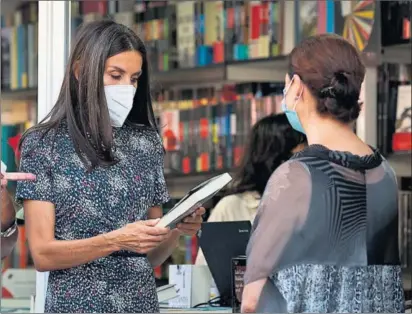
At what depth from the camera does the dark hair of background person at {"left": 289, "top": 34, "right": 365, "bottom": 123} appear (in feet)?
8.38

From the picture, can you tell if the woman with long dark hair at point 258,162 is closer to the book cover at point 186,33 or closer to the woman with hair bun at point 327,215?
the book cover at point 186,33

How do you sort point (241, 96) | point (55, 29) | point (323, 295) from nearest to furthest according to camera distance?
point (323, 295), point (55, 29), point (241, 96)

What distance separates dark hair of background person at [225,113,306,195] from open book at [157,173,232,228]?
1656mm

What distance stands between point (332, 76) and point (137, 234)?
24.3 inches

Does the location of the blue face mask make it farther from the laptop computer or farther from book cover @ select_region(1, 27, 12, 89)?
book cover @ select_region(1, 27, 12, 89)

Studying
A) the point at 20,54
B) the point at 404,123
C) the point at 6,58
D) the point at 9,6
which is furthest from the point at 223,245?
the point at 9,6

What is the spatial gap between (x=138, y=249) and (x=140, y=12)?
11.0 feet

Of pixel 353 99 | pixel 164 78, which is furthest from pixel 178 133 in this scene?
pixel 353 99

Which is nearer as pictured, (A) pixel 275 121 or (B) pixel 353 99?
(B) pixel 353 99

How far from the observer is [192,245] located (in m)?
5.71

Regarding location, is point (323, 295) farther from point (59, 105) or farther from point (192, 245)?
point (192, 245)

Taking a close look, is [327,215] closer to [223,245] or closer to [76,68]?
[76,68]

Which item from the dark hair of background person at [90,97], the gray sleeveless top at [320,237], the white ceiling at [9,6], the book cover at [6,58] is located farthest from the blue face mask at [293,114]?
the white ceiling at [9,6]

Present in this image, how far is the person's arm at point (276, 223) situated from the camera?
97.3 inches
